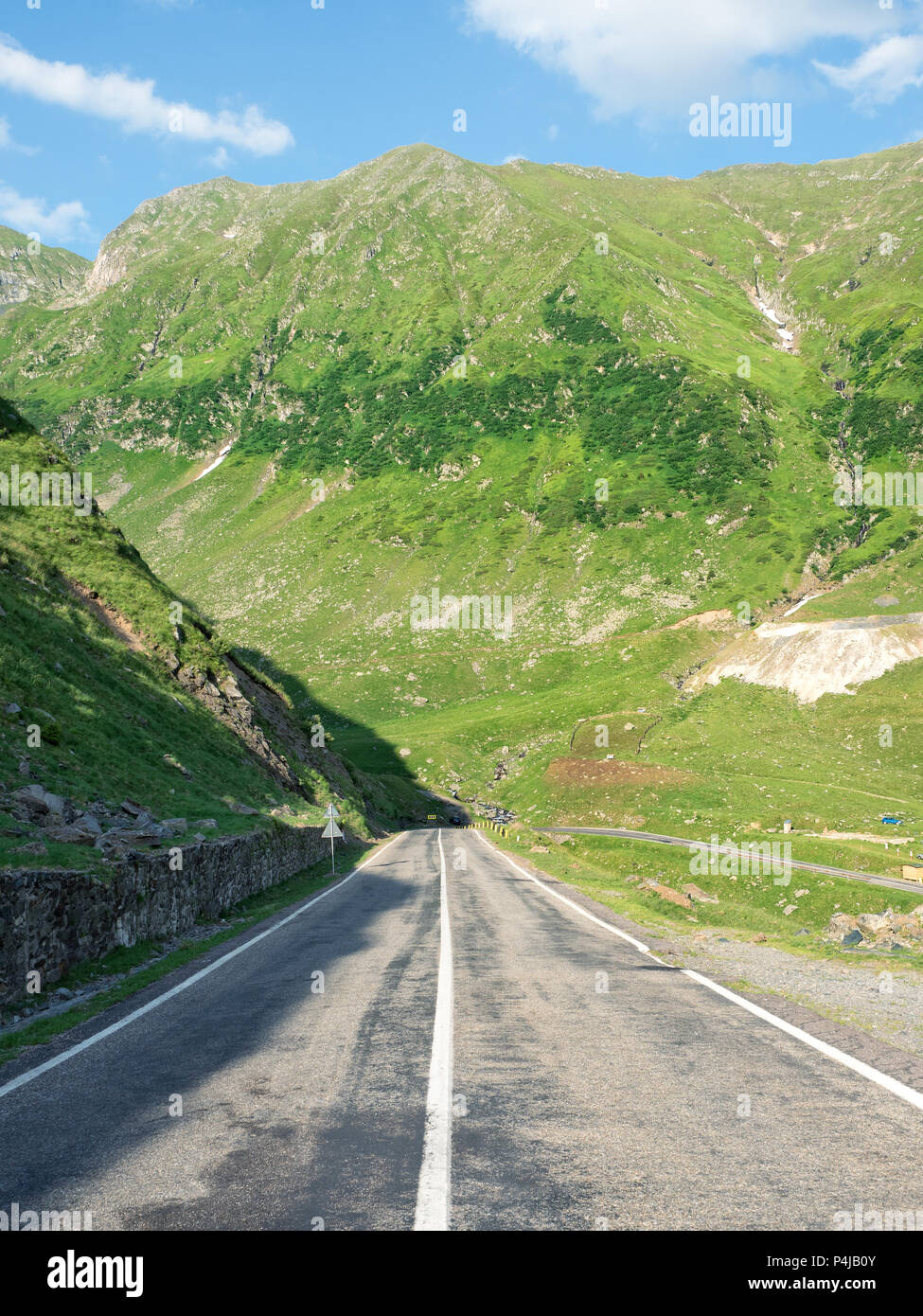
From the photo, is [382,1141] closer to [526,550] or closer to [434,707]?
[434,707]

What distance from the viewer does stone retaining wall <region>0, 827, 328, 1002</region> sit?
10648mm

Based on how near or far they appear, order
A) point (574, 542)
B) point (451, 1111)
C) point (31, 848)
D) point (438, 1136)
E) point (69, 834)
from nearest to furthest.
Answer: point (438, 1136) < point (451, 1111) < point (31, 848) < point (69, 834) < point (574, 542)

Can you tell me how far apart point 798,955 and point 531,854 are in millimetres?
28912

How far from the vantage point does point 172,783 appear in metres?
23.6

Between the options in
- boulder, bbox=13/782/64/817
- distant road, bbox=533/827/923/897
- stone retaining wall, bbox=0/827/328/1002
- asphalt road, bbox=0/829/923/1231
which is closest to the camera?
asphalt road, bbox=0/829/923/1231

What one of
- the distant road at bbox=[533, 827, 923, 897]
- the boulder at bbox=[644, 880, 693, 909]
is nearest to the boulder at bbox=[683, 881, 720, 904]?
the boulder at bbox=[644, 880, 693, 909]

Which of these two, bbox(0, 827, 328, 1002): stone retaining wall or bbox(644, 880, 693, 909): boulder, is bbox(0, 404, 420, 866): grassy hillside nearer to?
bbox(0, 827, 328, 1002): stone retaining wall

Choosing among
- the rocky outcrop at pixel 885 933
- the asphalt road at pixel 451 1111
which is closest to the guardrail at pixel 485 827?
the rocky outcrop at pixel 885 933

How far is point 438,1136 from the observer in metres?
5.93

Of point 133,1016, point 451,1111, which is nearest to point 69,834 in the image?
point 133,1016

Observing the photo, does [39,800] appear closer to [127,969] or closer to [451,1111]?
[127,969]

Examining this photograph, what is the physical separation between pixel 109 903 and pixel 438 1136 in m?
9.69

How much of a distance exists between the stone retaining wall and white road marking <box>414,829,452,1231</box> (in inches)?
234

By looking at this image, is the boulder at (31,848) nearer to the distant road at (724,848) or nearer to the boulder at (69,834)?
the boulder at (69,834)
